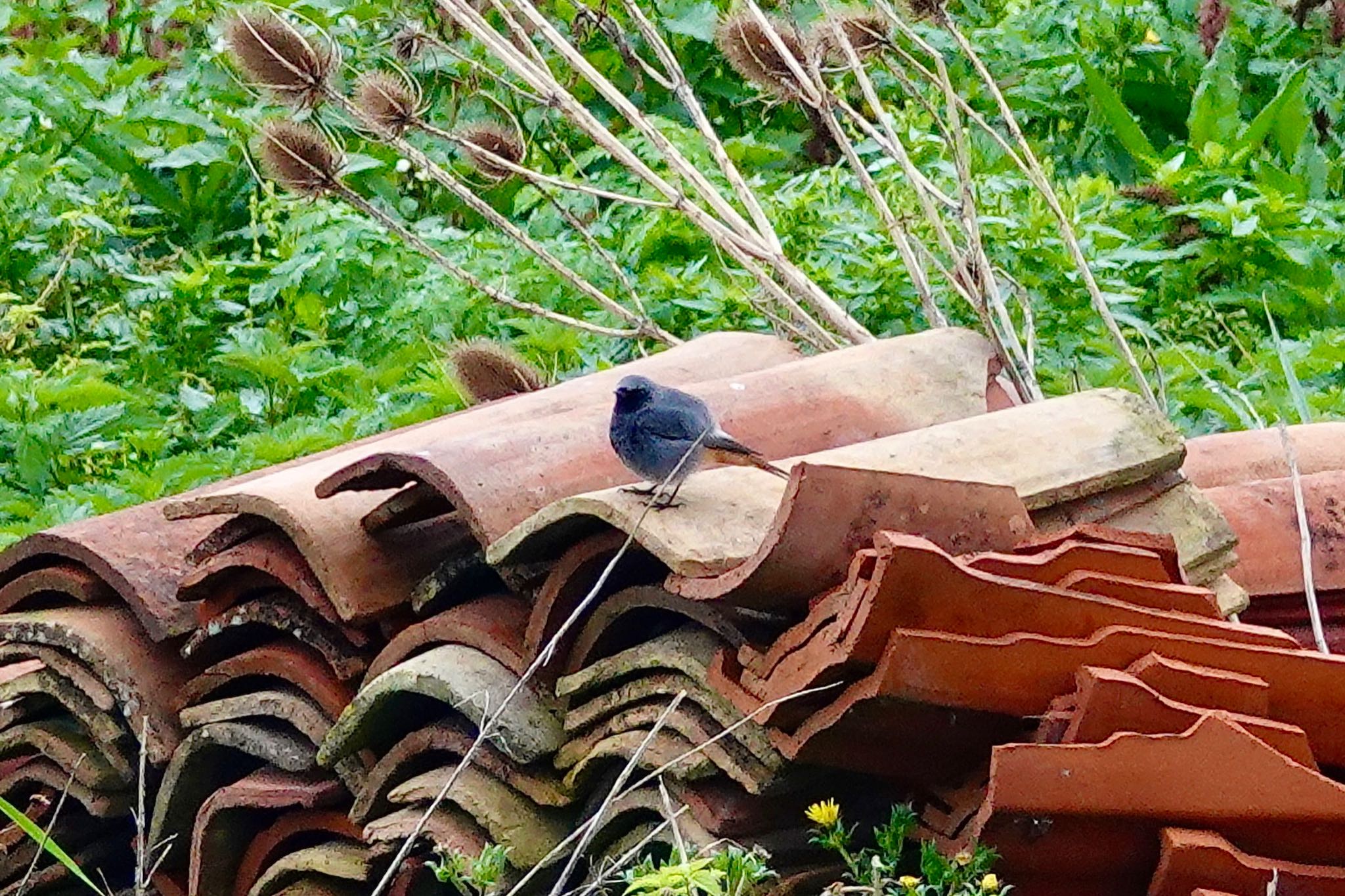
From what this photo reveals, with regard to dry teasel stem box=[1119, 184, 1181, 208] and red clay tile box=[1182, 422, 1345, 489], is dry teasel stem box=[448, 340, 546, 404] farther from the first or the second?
dry teasel stem box=[1119, 184, 1181, 208]

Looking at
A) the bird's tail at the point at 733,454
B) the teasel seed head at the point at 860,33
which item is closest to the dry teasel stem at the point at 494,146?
the teasel seed head at the point at 860,33

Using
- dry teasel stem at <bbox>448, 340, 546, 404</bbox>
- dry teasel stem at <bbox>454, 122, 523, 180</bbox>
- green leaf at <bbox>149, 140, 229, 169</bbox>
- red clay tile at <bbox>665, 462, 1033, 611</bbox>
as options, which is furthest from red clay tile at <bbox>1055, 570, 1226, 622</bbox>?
green leaf at <bbox>149, 140, 229, 169</bbox>

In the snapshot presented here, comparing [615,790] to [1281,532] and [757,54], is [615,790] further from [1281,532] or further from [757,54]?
[757,54]

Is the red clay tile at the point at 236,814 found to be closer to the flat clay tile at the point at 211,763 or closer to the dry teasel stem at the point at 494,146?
the flat clay tile at the point at 211,763

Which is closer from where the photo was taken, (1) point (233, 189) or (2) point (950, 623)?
(2) point (950, 623)

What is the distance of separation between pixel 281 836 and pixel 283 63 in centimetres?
207

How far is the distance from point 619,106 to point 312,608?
1863mm

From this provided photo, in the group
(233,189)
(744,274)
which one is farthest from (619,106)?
(233,189)

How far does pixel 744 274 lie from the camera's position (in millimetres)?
5359

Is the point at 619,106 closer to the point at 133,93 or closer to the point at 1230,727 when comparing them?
the point at 1230,727

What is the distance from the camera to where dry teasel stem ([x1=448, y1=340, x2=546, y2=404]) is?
14.7 feet

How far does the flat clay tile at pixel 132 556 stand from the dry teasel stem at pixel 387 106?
1473 millimetres

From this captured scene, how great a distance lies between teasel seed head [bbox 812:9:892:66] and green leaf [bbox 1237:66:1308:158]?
2.30 metres

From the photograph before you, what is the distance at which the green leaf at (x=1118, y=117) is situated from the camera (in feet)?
22.6
